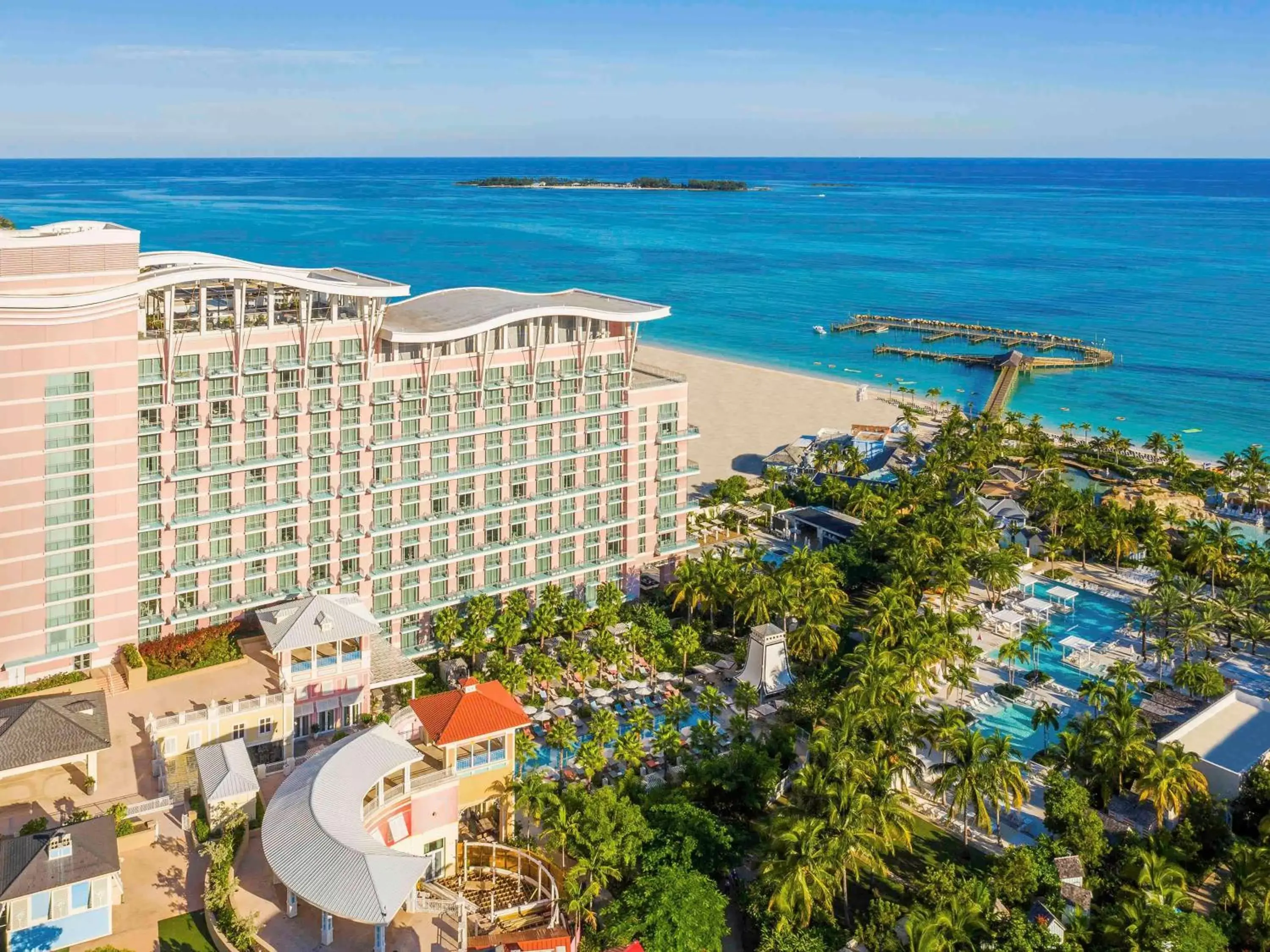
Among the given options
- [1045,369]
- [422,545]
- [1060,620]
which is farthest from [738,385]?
[422,545]

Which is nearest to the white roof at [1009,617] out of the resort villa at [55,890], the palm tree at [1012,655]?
the palm tree at [1012,655]

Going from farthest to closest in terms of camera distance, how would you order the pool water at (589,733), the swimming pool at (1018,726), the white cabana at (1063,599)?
the white cabana at (1063,599)
the swimming pool at (1018,726)
the pool water at (589,733)

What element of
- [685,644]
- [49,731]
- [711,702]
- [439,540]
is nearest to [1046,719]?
[711,702]

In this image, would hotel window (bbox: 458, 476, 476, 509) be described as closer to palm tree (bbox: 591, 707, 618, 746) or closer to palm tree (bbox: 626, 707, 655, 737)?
palm tree (bbox: 626, 707, 655, 737)

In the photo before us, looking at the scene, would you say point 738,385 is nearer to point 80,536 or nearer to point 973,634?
point 973,634

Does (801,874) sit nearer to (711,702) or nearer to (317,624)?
(711,702)

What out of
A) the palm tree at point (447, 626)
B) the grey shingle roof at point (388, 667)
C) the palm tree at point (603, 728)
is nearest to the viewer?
the palm tree at point (603, 728)

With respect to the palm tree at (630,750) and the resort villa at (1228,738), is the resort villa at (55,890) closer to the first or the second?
the palm tree at (630,750)
